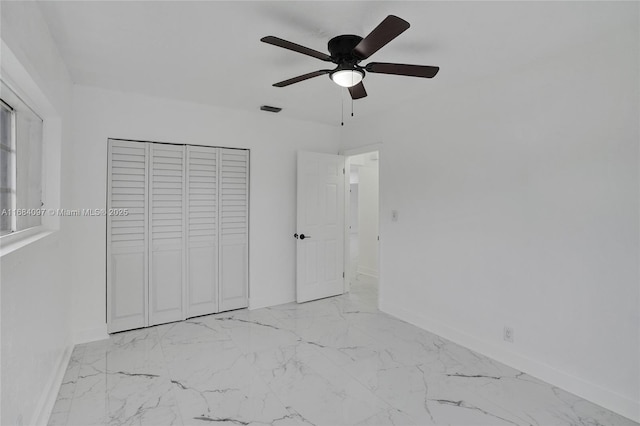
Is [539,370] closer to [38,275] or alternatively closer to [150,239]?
[38,275]

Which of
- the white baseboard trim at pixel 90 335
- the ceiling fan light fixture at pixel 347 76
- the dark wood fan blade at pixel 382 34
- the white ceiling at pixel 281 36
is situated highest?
the white ceiling at pixel 281 36

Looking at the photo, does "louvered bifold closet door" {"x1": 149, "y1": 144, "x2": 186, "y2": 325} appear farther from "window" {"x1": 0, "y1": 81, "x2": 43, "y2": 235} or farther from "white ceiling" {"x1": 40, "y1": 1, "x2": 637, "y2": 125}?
"window" {"x1": 0, "y1": 81, "x2": 43, "y2": 235}

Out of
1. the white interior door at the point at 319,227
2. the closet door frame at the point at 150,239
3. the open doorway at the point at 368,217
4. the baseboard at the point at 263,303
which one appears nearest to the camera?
the closet door frame at the point at 150,239

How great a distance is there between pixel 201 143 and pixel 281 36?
1.93 metres

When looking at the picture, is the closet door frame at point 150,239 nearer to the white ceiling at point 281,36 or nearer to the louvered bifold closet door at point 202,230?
the louvered bifold closet door at point 202,230

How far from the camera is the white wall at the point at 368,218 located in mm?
6086

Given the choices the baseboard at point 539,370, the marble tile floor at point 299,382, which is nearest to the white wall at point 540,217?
the baseboard at point 539,370

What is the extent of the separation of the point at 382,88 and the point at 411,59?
0.70m

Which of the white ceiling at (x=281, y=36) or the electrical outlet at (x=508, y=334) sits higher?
the white ceiling at (x=281, y=36)

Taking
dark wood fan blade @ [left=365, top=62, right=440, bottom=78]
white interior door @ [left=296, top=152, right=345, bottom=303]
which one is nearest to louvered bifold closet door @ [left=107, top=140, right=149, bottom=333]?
white interior door @ [left=296, top=152, right=345, bottom=303]

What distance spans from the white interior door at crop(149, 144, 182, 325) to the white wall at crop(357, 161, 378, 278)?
3341 mm

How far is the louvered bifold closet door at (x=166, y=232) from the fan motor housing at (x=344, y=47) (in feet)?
7.42

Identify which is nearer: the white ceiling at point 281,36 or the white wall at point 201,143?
the white ceiling at point 281,36

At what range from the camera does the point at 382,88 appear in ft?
10.9
